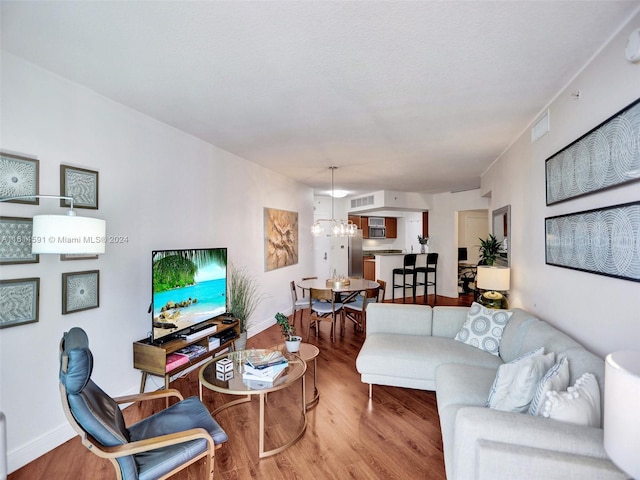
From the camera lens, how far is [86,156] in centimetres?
257

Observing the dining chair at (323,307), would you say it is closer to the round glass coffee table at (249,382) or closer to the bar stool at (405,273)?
the round glass coffee table at (249,382)

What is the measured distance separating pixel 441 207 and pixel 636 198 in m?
6.61

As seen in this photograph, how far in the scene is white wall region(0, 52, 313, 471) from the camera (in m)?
2.14

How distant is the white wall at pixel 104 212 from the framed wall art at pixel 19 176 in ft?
0.16

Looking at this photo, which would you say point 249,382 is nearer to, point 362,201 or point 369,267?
point 362,201

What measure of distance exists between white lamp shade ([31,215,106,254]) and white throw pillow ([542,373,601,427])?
256 cm

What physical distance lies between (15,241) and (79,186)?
23.4 inches

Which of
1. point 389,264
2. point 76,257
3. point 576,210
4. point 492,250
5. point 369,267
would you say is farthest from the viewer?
point 369,267

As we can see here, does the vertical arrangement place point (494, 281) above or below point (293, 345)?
above

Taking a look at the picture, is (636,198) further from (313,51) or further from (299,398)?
(299,398)

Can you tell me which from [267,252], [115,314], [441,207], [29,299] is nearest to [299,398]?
[115,314]

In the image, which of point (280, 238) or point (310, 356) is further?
point (280, 238)

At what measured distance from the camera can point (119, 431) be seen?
167 centimetres

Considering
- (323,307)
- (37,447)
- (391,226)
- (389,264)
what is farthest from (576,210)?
(391,226)
